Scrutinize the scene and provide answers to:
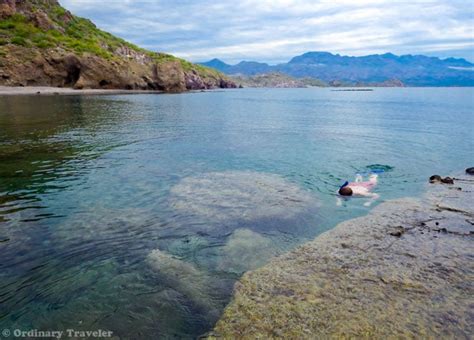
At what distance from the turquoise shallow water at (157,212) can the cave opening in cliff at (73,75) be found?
267 ft

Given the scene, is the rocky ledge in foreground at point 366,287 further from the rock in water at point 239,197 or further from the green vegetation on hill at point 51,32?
the green vegetation on hill at point 51,32

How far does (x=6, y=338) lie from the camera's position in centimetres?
684

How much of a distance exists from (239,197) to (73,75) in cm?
10879

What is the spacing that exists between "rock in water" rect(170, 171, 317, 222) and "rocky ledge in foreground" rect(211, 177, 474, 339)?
2905 millimetres

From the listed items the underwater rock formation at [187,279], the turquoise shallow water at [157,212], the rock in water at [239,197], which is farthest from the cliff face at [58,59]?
the underwater rock formation at [187,279]

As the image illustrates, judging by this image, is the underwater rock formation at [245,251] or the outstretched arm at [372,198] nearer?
the underwater rock formation at [245,251]

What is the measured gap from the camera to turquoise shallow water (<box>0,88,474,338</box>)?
797cm

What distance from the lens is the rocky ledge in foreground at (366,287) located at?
714 cm

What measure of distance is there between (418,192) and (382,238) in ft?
24.7

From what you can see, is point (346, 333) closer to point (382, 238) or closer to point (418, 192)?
point (382, 238)

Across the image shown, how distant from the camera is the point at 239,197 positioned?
52.7 feet

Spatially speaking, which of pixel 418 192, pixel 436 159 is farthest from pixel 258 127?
pixel 418 192

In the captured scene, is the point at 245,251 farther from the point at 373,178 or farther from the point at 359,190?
the point at 373,178

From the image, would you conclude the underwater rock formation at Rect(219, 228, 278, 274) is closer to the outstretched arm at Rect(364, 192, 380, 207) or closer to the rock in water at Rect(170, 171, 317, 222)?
the rock in water at Rect(170, 171, 317, 222)
